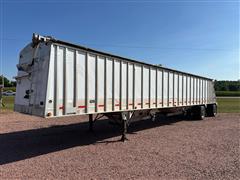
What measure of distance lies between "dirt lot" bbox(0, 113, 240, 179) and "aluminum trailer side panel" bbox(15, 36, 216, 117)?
4.33 ft

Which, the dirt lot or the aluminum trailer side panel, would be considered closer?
the dirt lot

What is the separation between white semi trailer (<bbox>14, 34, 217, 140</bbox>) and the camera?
6.68m

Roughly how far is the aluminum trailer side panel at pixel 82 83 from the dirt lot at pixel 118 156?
1319 millimetres

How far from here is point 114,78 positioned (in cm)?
872

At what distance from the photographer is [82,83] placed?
24.6ft

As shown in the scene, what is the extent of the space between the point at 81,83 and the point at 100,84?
0.86m

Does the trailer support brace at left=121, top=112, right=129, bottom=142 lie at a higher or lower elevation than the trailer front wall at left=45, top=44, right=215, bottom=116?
lower

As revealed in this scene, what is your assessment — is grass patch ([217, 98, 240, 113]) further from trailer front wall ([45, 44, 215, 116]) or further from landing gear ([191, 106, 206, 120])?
trailer front wall ([45, 44, 215, 116])

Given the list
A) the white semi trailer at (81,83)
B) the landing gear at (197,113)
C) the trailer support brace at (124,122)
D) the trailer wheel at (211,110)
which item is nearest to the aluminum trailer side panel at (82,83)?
the white semi trailer at (81,83)

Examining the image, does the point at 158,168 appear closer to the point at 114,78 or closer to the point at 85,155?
the point at 85,155

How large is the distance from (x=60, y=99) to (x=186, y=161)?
3963mm

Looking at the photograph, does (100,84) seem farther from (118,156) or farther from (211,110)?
(211,110)

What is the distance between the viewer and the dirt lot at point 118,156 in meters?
5.61

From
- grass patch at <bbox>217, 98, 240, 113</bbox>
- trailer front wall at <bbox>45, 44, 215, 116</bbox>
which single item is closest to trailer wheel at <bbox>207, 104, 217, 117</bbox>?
grass patch at <bbox>217, 98, 240, 113</bbox>
